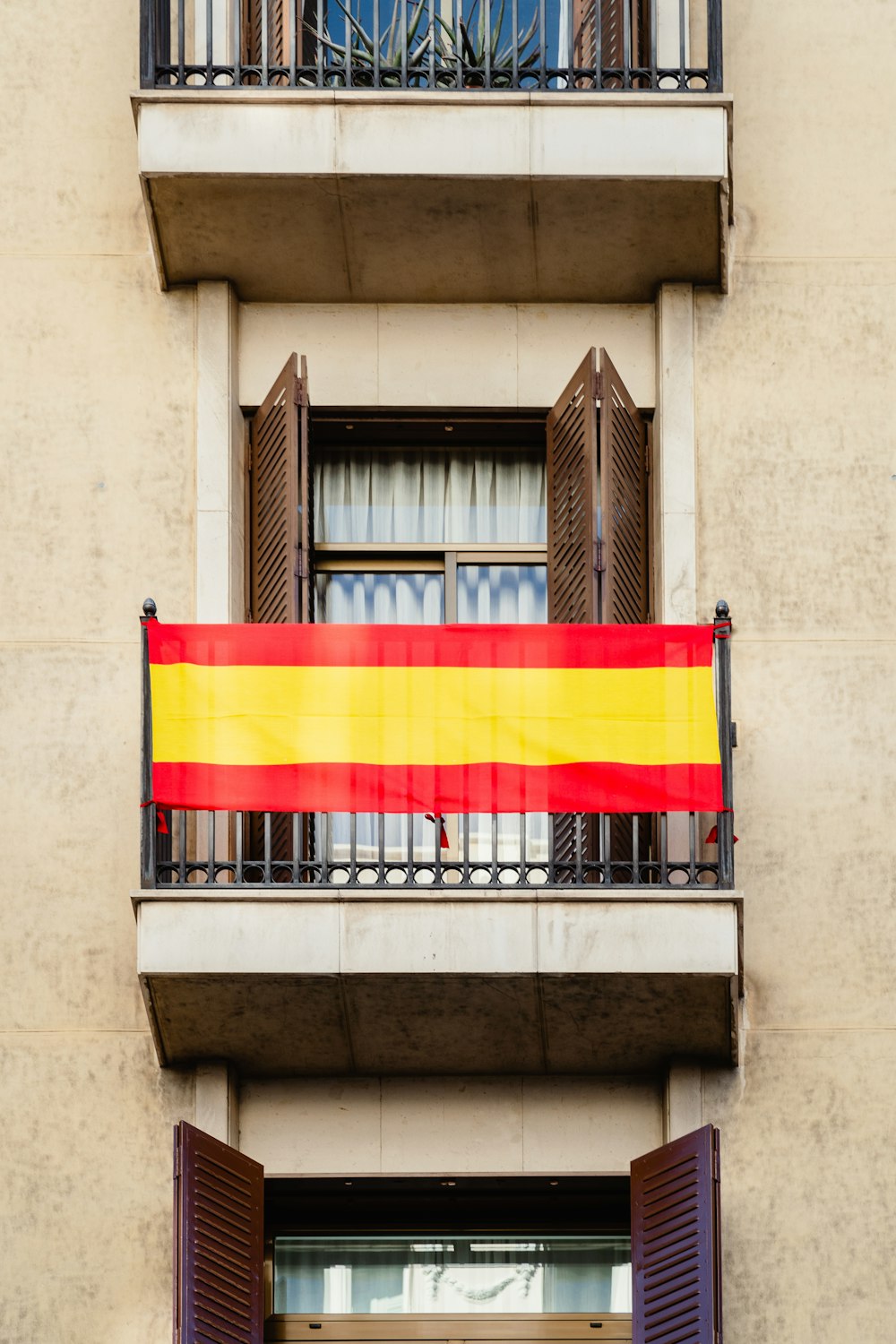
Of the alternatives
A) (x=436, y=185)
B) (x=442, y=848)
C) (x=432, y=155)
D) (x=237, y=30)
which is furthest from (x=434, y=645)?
(x=237, y=30)

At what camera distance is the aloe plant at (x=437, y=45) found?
14039mm

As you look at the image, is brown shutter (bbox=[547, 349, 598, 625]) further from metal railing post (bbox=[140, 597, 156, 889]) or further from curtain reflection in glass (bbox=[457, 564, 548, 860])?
metal railing post (bbox=[140, 597, 156, 889])

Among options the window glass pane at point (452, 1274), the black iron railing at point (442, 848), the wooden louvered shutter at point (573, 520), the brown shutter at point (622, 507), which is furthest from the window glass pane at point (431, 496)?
the window glass pane at point (452, 1274)

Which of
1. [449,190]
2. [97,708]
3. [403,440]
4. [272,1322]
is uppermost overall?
[449,190]

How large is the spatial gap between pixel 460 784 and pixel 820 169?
474 cm

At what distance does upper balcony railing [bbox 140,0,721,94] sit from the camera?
13.9 m

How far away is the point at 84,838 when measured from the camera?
13477 mm

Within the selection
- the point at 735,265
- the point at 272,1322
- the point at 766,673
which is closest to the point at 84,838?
the point at 272,1322

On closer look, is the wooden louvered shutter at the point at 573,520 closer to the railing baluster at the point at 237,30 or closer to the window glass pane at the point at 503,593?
the window glass pane at the point at 503,593

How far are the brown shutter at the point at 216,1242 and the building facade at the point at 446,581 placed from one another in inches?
4.3

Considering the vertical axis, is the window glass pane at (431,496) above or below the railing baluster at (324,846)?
above

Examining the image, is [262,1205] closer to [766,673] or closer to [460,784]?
[460,784]

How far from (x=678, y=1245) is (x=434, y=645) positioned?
350 centimetres

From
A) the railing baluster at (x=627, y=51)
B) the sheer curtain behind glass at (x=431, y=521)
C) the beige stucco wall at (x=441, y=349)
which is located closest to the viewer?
the railing baluster at (x=627, y=51)
